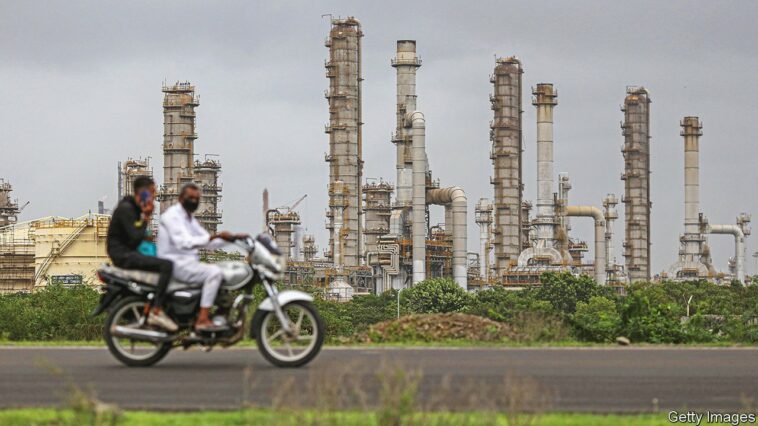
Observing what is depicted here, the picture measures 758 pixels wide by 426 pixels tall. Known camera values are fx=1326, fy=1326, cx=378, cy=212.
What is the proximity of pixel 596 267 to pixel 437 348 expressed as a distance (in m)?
113

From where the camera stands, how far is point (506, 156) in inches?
4680

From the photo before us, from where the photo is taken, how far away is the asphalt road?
8.91 m

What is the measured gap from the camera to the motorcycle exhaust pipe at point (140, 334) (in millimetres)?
11852

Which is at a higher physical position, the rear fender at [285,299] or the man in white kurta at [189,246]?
the man in white kurta at [189,246]

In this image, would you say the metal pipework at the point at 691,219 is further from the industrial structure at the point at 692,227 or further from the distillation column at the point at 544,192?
the distillation column at the point at 544,192

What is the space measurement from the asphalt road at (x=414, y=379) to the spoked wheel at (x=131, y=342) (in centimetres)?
13

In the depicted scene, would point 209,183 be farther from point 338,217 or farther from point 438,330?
point 438,330

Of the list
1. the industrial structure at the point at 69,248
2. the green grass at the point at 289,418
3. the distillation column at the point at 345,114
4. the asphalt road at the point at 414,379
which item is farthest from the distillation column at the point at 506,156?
the green grass at the point at 289,418

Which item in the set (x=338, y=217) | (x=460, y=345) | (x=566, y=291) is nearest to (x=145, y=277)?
(x=460, y=345)

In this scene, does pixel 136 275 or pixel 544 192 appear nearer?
pixel 136 275

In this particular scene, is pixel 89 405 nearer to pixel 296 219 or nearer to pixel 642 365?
pixel 642 365

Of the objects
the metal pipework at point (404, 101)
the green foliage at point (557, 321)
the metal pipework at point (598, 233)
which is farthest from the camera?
the metal pipework at point (598, 233)

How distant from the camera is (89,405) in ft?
25.6

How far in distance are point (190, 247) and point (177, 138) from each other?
316ft
